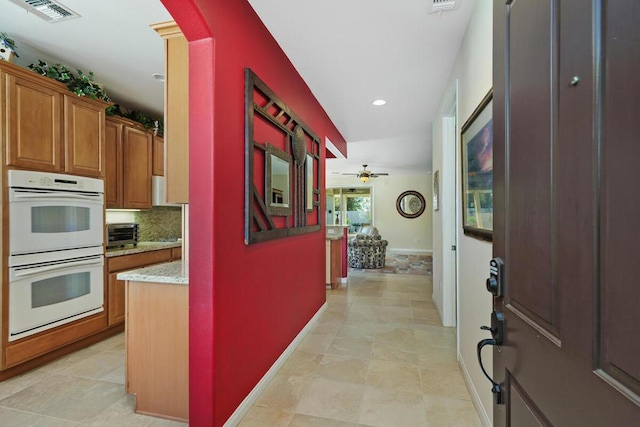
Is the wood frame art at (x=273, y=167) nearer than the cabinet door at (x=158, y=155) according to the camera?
Yes

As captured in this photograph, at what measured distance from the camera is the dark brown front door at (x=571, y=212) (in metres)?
0.44

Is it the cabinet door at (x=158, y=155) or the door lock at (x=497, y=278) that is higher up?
the cabinet door at (x=158, y=155)

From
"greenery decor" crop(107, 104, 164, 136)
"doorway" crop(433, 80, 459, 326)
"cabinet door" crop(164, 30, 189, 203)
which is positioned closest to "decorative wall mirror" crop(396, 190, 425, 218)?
"doorway" crop(433, 80, 459, 326)

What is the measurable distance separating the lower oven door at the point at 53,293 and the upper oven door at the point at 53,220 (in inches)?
6.3

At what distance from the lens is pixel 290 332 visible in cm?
269

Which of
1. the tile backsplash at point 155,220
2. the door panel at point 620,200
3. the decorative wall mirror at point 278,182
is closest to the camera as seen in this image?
the door panel at point 620,200

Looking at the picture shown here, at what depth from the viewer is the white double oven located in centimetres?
228

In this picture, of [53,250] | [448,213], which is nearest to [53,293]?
[53,250]

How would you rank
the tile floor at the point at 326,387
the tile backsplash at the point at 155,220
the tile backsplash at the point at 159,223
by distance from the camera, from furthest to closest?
1. the tile backsplash at the point at 159,223
2. the tile backsplash at the point at 155,220
3. the tile floor at the point at 326,387

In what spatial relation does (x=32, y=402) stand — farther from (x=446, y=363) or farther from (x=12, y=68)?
(x=446, y=363)

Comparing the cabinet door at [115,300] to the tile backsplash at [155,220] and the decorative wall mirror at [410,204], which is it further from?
the decorative wall mirror at [410,204]

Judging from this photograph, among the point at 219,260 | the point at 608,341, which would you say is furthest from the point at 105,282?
the point at 608,341

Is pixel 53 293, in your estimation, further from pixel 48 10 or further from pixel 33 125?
pixel 48 10

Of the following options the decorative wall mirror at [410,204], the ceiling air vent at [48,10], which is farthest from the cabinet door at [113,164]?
the decorative wall mirror at [410,204]
